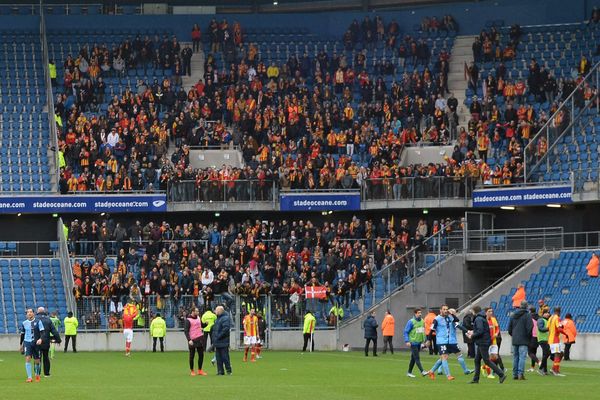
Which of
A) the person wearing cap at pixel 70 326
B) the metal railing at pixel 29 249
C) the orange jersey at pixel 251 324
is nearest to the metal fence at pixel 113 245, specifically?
the metal railing at pixel 29 249

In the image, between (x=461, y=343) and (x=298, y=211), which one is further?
(x=298, y=211)

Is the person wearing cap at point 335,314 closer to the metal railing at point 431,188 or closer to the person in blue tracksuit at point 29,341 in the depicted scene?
the metal railing at point 431,188

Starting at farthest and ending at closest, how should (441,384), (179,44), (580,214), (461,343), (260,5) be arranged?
1. (260,5)
2. (179,44)
3. (580,214)
4. (461,343)
5. (441,384)

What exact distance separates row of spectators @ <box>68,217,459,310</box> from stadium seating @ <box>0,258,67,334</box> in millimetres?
1327

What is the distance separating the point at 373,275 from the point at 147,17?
20.8m

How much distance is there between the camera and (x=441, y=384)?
31.0m

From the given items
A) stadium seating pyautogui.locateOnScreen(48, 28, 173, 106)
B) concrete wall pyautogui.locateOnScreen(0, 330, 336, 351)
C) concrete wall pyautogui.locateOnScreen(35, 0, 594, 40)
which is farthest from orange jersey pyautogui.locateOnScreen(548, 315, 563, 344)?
stadium seating pyautogui.locateOnScreen(48, 28, 173, 106)

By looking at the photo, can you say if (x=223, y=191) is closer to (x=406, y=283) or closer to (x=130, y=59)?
(x=406, y=283)

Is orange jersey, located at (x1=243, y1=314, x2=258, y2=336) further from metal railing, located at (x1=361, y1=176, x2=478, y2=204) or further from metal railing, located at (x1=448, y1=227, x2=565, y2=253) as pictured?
metal railing, located at (x1=361, y1=176, x2=478, y2=204)

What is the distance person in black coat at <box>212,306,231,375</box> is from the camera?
111ft

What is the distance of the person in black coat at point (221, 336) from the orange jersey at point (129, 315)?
1624cm

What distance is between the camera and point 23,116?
62.9 meters

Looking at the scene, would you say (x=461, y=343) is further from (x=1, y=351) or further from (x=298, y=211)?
(x=1, y=351)

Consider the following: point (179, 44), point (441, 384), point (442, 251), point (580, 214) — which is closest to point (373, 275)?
point (442, 251)
